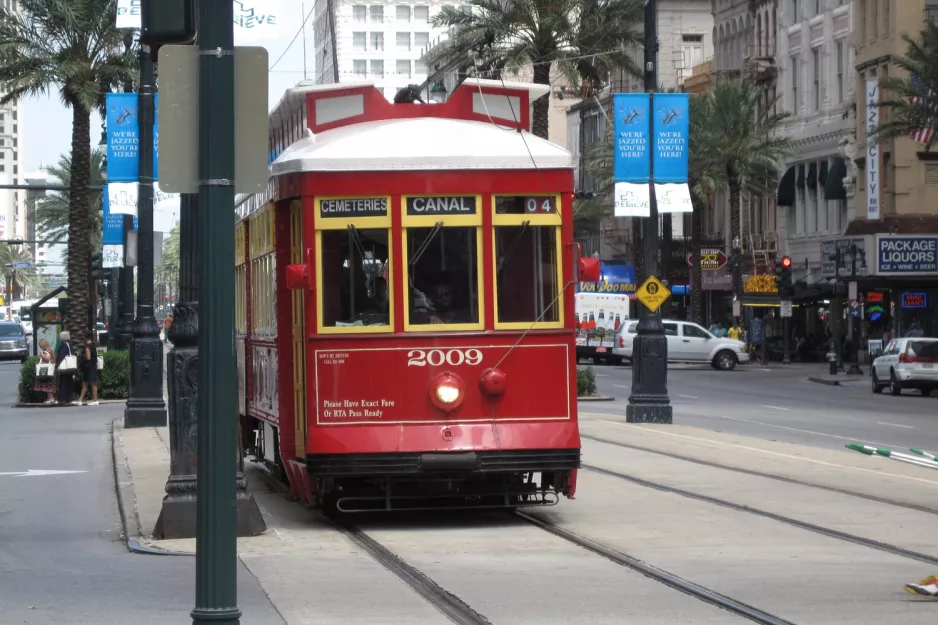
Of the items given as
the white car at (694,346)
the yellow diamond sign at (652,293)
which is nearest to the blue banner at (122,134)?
the yellow diamond sign at (652,293)

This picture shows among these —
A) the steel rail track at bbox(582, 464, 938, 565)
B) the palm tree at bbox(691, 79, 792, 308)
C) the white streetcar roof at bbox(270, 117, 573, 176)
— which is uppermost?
the palm tree at bbox(691, 79, 792, 308)

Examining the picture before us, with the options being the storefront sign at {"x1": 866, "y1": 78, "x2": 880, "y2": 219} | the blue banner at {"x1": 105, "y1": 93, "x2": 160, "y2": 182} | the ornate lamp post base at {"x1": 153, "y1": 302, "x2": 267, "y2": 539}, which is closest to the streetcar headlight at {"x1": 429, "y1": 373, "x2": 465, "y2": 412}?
the ornate lamp post base at {"x1": 153, "y1": 302, "x2": 267, "y2": 539}

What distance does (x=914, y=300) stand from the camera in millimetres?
56562

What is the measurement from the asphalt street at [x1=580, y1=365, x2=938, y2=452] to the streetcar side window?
1243cm

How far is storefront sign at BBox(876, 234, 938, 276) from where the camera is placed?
2132 inches

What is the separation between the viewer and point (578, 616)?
9.08 metres

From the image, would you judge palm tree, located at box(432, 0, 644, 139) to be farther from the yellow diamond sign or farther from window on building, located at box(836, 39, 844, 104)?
window on building, located at box(836, 39, 844, 104)

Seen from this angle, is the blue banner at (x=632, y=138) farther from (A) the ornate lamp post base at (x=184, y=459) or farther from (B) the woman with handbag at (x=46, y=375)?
(B) the woman with handbag at (x=46, y=375)

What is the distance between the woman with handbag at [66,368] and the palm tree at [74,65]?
3828 mm

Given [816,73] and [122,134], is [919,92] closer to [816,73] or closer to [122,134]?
[122,134]

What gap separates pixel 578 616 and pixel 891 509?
6.28m

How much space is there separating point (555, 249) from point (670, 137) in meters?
14.0

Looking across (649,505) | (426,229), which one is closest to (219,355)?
(426,229)

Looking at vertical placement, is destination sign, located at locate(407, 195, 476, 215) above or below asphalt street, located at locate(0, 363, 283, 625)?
above
